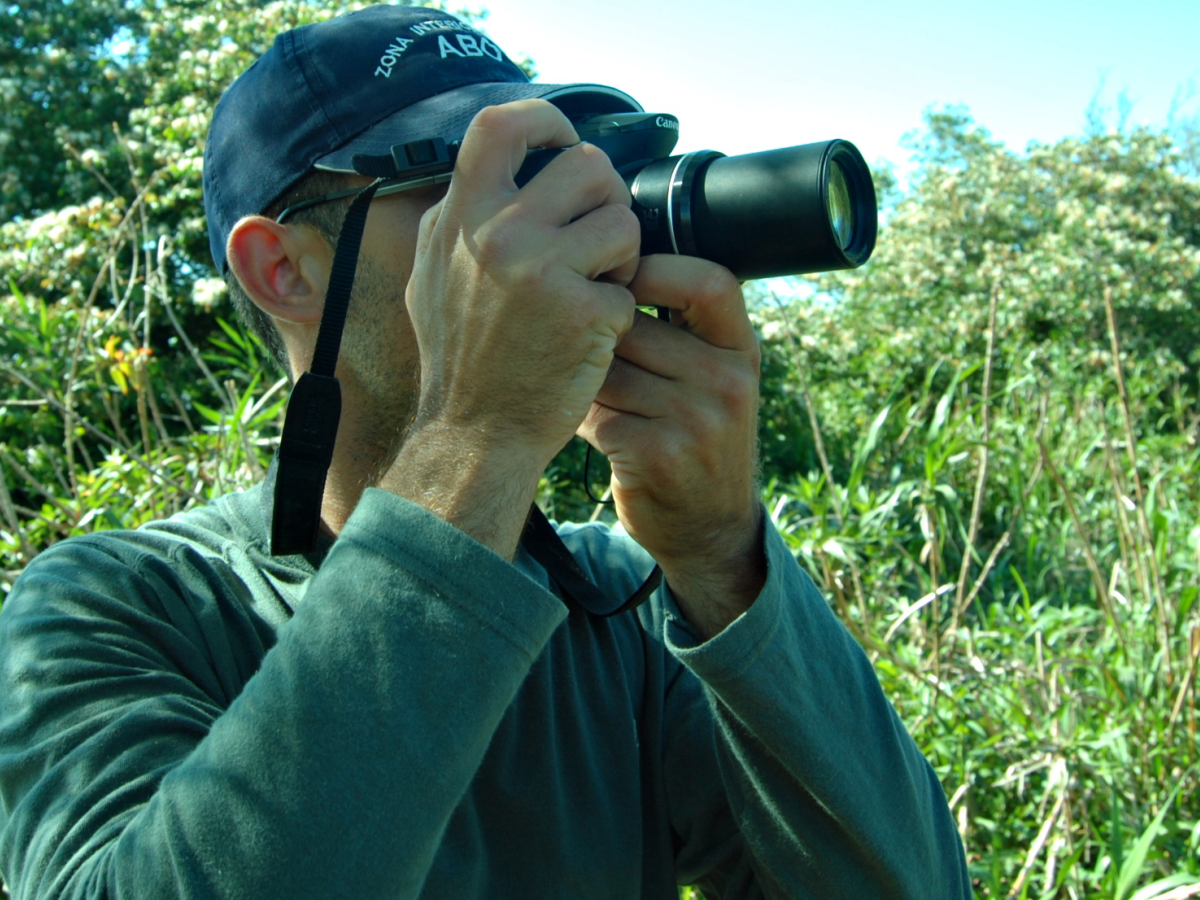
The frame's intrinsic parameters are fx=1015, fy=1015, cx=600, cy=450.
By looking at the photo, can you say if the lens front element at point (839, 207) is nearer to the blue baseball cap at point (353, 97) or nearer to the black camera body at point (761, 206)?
the black camera body at point (761, 206)

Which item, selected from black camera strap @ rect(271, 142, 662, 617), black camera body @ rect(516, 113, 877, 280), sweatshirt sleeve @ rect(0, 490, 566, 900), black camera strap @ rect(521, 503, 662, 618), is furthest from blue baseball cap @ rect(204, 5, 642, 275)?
sweatshirt sleeve @ rect(0, 490, 566, 900)

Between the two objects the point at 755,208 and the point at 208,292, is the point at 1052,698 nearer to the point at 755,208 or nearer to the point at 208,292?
the point at 755,208

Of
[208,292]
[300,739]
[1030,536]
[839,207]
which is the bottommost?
[1030,536]

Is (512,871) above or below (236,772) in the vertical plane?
below

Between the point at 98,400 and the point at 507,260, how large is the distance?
409 centimetres

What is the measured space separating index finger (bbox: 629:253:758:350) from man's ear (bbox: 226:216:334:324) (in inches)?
19.2

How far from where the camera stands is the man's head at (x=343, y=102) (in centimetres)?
129

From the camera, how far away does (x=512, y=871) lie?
1.08 metres

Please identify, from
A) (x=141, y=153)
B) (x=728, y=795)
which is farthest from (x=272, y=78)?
(x=141, y=153)

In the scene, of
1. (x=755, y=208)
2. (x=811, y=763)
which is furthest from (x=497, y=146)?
(x=811, y=763)

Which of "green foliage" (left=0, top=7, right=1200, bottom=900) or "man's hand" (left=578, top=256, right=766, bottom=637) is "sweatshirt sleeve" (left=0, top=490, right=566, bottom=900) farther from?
"green foliage" (left=0, top=7, right=1200, bottom=900)

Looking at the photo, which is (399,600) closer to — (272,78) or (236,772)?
(236,772)

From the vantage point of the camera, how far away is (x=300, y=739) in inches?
28.6

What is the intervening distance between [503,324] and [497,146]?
180 mm
